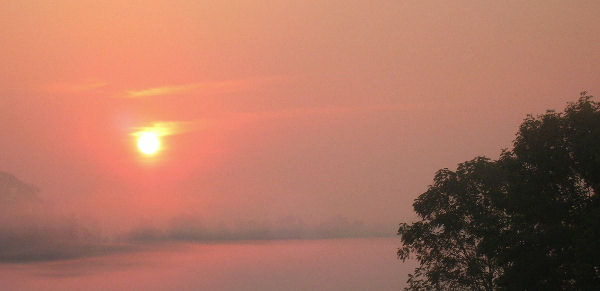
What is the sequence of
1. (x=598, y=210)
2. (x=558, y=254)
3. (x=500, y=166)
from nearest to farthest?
(x=598, y=210) < (x=558, y=254) < (x=500, y=166)

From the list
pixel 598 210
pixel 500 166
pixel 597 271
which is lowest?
pixel 597 271

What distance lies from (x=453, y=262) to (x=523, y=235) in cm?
884

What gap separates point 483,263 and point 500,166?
7.32 metres

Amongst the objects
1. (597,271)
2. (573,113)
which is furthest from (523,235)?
(573,113)

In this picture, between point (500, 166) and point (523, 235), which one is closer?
point (523, 235)

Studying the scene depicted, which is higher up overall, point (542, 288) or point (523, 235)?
point (523, 235)

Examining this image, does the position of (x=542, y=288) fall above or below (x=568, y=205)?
below

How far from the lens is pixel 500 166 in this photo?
1754 inches

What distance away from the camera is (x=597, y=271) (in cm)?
3647

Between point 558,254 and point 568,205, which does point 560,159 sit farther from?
A: point 558,254

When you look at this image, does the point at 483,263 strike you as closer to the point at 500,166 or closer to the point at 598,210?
the point at 500,166

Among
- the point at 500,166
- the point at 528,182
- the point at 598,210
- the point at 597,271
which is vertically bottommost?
the point at 597,271

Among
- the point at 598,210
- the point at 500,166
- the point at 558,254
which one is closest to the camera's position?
the point at 598,210

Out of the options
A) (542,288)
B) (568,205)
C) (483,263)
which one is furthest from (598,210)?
(483,263)
